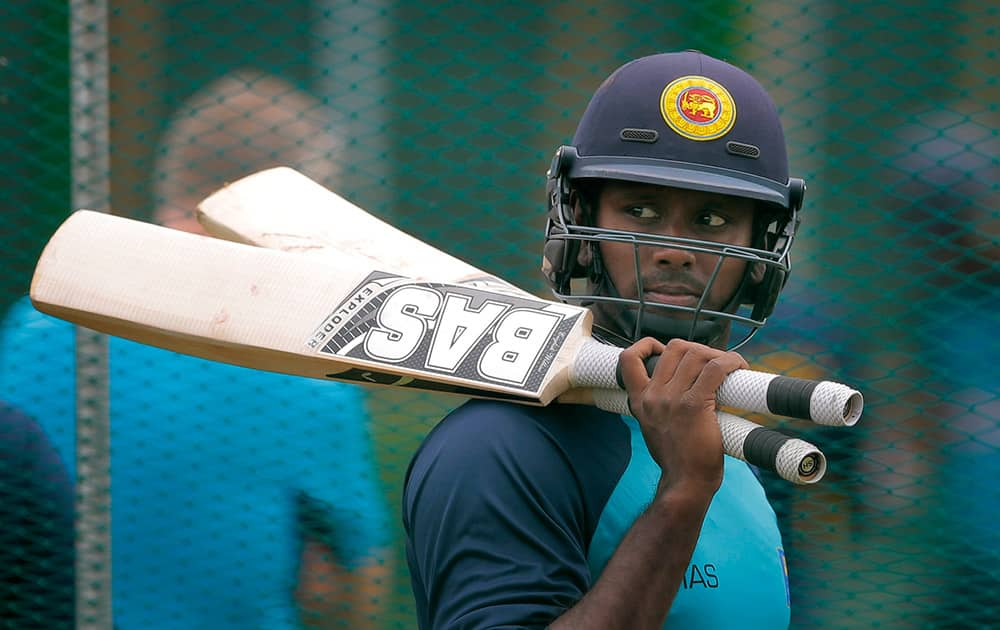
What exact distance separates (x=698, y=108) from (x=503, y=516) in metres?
0.64

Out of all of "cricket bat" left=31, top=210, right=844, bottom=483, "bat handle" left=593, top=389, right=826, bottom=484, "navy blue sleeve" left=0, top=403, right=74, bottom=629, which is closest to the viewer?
"bat handle" left=593, top=389, right=826, bottom=484

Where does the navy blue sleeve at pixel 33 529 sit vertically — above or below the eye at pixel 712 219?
below

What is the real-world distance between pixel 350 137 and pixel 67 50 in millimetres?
701

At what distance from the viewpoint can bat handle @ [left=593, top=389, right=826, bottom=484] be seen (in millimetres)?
1117

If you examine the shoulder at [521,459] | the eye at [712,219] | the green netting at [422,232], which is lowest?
the green netting at [422,232]

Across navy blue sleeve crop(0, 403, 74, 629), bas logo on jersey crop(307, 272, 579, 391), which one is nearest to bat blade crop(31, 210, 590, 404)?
bas logo on jersey crop(307, 272, 579, 391)

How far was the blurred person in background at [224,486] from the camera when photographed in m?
2.41

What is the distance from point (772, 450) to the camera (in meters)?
1.12

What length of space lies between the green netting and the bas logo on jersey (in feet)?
3.37

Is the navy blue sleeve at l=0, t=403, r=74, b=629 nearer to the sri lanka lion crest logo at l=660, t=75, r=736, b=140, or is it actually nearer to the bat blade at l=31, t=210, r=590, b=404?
the bat blade at l=31, t=210, r=590, b=404

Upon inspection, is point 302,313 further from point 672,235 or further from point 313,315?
point 672,235

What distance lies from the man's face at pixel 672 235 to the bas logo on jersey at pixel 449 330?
15 centimetres

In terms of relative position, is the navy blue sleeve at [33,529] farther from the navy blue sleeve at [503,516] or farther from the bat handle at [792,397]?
the bat handle at [792,397]

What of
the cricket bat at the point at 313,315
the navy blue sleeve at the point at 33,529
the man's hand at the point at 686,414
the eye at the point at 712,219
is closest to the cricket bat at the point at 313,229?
the cricket bat at the point at 313,315
